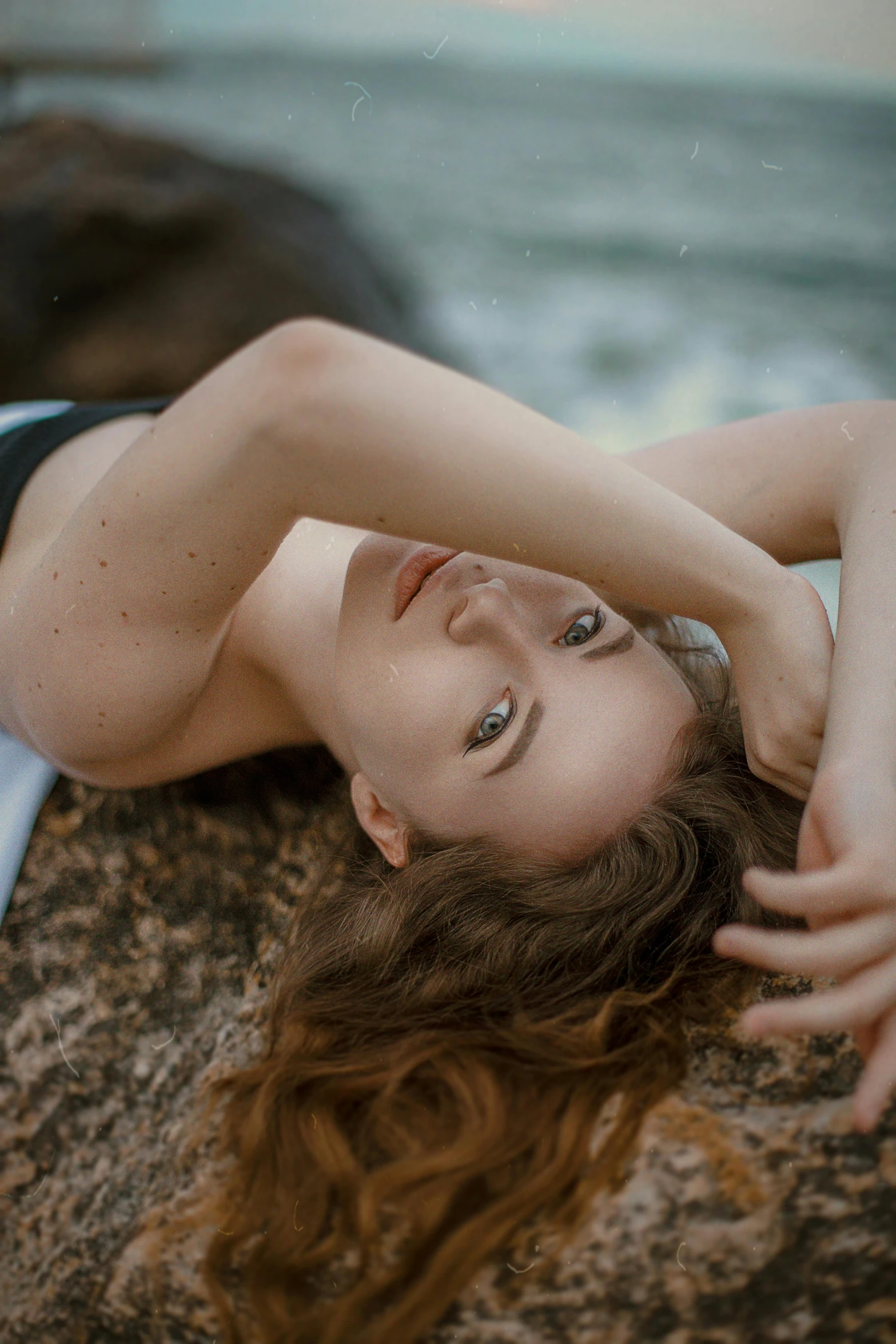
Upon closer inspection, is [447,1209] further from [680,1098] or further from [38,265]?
[38,265]

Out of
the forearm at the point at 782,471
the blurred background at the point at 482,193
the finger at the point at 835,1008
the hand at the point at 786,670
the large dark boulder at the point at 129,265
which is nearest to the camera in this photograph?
the finger at the point at 835,1008

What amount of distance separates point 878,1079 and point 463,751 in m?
0.57

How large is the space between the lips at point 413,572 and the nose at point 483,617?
6 centimetres

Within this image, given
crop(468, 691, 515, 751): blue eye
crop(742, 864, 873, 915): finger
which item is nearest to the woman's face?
crop(468, 691, 515, 751): blue eye

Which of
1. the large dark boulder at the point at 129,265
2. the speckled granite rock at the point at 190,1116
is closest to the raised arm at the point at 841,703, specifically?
the speckled granite rock at the point at 190,1116

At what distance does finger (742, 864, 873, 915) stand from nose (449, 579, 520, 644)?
44 centimetres

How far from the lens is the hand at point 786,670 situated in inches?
45.9

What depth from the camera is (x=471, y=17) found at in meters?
6.04

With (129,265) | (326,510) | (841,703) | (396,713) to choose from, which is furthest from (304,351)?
(129,265)

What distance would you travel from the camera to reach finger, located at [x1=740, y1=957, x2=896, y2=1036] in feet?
2.72

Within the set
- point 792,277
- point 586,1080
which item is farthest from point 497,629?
point 792,277

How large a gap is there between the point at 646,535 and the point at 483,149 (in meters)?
6.53

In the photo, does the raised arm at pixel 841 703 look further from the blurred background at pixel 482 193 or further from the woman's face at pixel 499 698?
the blurred background at pixel 482 193

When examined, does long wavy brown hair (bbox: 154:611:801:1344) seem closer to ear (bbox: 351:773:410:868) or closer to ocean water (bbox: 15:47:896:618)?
ear (bbox: 351:773:410:868)
